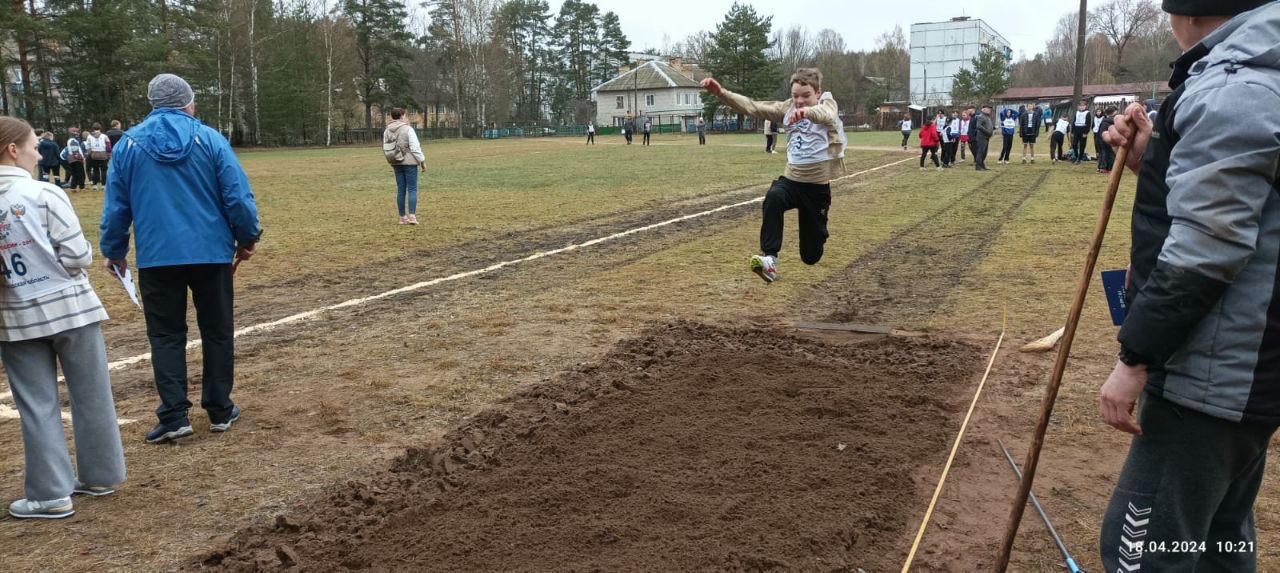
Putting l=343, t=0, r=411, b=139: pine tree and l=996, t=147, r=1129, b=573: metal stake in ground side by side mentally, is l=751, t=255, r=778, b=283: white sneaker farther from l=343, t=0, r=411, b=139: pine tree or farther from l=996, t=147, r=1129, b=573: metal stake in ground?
l=343, t=0, r=411, b=139: pine tree

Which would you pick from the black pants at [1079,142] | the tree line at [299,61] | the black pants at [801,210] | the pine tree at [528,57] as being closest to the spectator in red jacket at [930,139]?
the black pants at [1079,142]

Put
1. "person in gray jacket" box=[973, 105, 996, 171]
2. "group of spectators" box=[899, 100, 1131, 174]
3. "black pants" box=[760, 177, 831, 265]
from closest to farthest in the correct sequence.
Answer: "black pants" box=[760, 177, 831, 265]
"person in gray jacket" box=[973, 105, 996, 171]
"group of spectators" box=[899, 100, 1131, 174]

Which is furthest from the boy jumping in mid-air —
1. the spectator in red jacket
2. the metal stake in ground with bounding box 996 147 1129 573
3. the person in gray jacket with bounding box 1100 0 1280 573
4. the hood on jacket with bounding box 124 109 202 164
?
the spectator in red jacket

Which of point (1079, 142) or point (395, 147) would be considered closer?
point (395, 147)

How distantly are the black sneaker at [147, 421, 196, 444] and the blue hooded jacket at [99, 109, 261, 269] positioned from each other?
0.96 metres

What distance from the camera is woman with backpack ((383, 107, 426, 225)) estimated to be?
47.7 feet

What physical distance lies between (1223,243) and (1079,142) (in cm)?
2784

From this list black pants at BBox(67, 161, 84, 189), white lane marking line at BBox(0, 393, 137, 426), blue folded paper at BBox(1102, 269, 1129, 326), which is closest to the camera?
blue folded paper at BBox(1102, 269, 1129, 326)

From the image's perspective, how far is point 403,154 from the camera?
48.1ft

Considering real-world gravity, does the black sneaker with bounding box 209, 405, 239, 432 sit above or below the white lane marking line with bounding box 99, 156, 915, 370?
below

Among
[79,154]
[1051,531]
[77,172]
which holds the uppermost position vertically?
[79,154]

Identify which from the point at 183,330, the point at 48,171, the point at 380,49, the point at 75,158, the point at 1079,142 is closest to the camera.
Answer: the point at 183,330

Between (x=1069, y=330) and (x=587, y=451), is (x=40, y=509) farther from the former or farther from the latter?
(x=1069, y=330)

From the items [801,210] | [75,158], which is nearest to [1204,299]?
[801,210]
